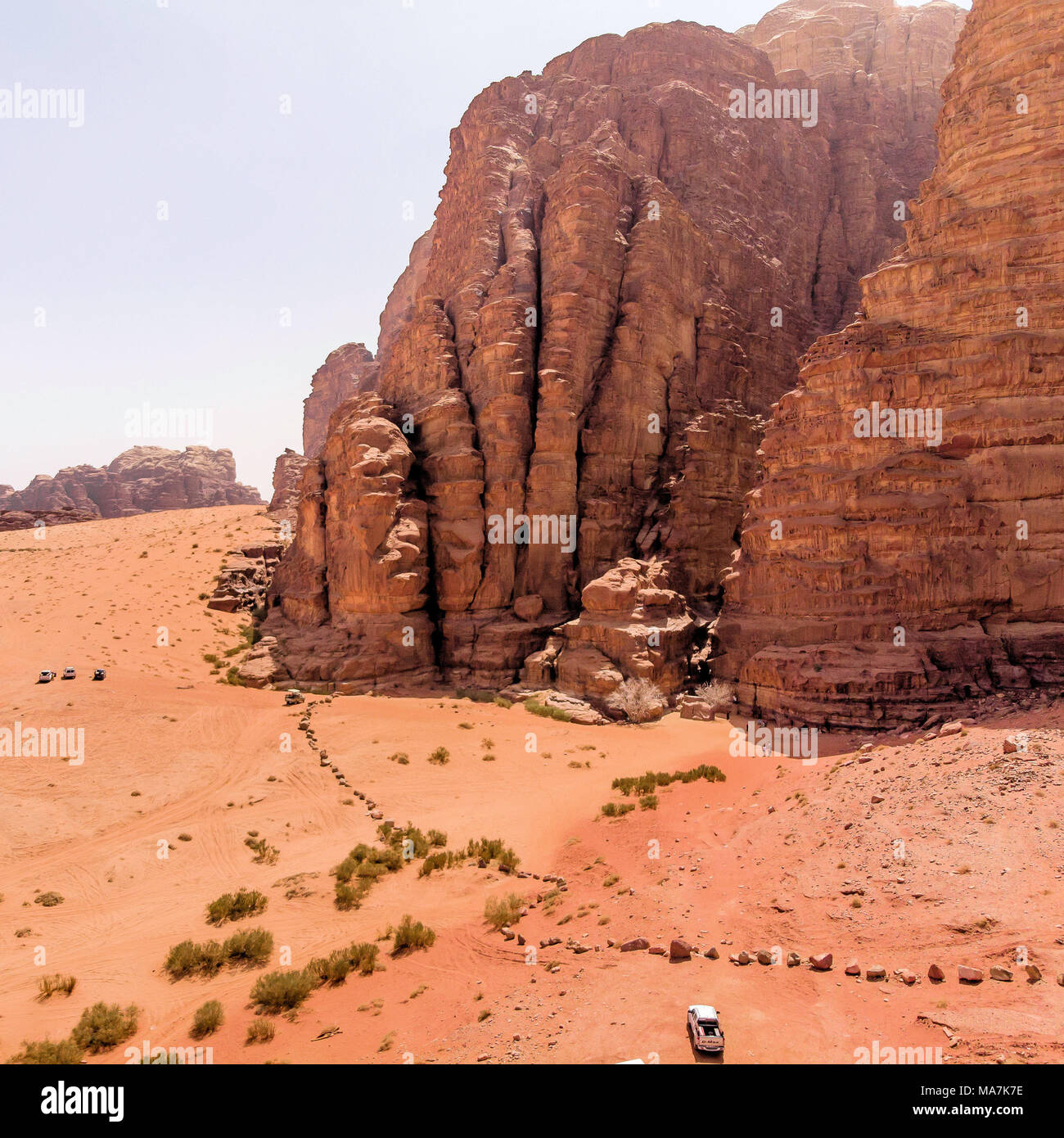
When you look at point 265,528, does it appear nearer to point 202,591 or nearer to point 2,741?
point 202,591

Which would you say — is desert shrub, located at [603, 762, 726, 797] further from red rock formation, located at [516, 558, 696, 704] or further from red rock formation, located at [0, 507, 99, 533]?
red rock formation, located at [0, 507, 99, 533]

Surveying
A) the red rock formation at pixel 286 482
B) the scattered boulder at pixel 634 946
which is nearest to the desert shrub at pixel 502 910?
the scattered boulder at pixel 634 946

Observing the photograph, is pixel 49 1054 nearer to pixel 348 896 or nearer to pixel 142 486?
pixel 348 896

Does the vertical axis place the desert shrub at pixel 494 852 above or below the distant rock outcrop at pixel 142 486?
below

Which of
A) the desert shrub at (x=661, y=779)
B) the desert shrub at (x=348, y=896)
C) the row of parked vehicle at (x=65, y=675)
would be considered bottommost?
the desert shrub at (x=348, y=896)

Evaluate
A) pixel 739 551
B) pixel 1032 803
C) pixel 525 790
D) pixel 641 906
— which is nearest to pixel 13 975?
pixel 641 906

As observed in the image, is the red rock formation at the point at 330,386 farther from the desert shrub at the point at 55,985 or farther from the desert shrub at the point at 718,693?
the desert shrub at the point at 55,985
